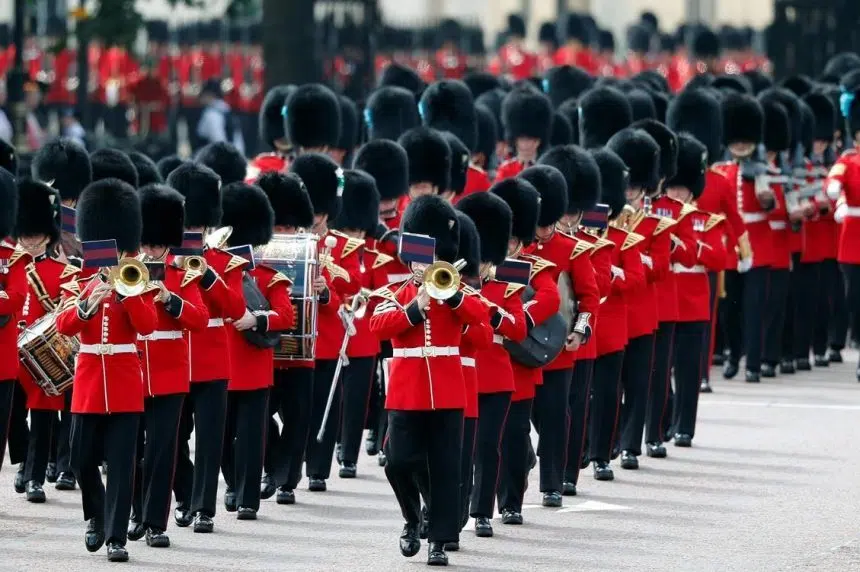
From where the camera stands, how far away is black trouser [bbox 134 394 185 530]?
917cm

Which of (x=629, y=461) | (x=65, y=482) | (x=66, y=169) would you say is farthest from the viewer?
(x=629, y=461)

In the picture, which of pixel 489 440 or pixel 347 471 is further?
pixel 347 471

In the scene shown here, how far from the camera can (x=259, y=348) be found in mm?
9883

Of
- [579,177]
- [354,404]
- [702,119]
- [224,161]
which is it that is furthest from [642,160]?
[702,119]

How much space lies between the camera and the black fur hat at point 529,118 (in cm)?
1420

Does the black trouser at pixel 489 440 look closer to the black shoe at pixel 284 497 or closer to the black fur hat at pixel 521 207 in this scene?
the black fur hat at pixel 521 207

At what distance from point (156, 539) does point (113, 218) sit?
114 cm

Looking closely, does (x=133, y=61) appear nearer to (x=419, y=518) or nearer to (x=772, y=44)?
(x=772, y=44)

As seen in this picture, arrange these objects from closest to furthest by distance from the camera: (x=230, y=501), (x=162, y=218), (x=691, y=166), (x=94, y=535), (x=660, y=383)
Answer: (x=94, y=535) < (x=162, y=218) < (x=230, y=501) < (x=660, y=383) < (x=691, y=166)

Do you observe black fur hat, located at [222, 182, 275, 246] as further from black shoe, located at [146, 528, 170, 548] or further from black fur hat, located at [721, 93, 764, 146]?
black fur hat, located at [721, 93, 764, 146]

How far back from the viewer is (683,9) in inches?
1736

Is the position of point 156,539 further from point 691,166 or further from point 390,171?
point 691,166

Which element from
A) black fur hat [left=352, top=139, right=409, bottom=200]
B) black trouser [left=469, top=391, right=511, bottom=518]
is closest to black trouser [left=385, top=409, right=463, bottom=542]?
black trouser [left=469, top=391, right=511, bottom=518]

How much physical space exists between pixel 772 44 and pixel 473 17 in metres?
19.4
